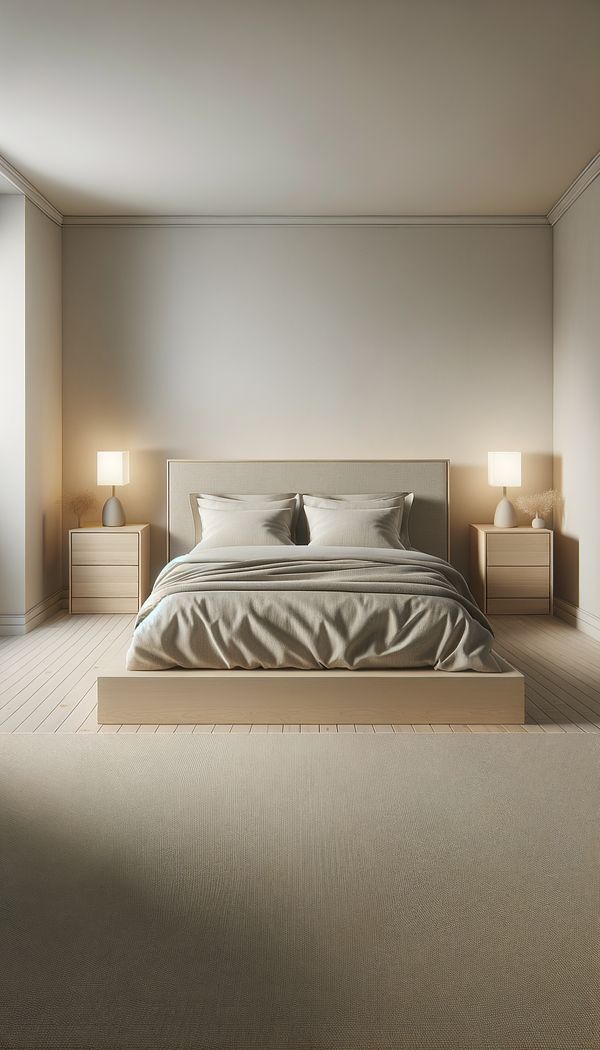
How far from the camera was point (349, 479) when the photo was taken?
557 centimetres

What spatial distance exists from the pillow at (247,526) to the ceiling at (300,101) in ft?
6.97

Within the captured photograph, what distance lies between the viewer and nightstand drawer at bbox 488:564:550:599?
533 cm

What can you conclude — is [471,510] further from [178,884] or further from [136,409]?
[178,884]

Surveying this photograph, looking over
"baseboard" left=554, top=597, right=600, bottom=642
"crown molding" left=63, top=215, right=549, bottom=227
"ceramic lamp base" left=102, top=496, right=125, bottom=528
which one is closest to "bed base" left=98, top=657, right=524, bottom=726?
"baseboard" left=554, top=597, right=600, bottom=642

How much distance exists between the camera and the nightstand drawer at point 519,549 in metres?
5.30

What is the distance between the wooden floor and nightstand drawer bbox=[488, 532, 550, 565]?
0.39m

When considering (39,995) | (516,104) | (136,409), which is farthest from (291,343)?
(39,995)

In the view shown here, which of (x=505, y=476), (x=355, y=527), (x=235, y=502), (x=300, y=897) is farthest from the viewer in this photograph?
(x=505, y=476)

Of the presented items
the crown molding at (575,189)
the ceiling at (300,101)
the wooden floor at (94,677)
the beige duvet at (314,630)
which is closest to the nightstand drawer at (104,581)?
the wooden floor at (94,677)

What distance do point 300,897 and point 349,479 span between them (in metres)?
3.86

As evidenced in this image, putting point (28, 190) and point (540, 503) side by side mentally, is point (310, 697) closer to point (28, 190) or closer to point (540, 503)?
point (540, 503)

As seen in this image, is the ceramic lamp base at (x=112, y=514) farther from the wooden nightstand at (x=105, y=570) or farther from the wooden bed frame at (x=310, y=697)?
the wooden bed frame at (x=310, y=697)

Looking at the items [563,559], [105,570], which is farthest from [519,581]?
[105,570]

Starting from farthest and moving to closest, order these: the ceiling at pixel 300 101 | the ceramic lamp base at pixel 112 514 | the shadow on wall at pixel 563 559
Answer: the ceramic lamp base at pixel 112 514 → the shadow on wall at pixel 563 559 → the ceiling at pixel 300 101
